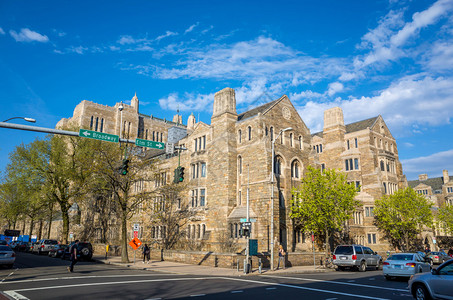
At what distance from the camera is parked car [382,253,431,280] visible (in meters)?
17.1

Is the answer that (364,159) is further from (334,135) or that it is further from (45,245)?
(45,245)

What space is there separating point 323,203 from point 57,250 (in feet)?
89.4

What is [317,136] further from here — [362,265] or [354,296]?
[354,296]

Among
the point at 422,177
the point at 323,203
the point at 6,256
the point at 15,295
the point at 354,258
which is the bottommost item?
the point at 354,258

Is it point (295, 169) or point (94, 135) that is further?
point (295, 169)

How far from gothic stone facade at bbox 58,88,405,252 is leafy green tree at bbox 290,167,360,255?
1.99 meters

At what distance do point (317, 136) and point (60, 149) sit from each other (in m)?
37.9

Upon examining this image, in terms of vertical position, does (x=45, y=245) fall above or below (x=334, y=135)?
below

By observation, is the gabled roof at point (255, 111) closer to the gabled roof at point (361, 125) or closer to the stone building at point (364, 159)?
the stone building at point (364, 159)

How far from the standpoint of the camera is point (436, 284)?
948cm

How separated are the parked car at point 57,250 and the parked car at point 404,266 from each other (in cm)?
2915

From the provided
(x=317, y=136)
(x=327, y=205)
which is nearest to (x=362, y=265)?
(x=327, y=205)

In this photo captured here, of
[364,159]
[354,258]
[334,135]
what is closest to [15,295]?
[354,258]

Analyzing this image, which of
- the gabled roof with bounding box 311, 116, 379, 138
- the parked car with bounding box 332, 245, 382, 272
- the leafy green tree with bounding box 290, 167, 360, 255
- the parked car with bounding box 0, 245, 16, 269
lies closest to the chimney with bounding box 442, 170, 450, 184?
the gabled roof with bounding box 311, 116, 379, 138
